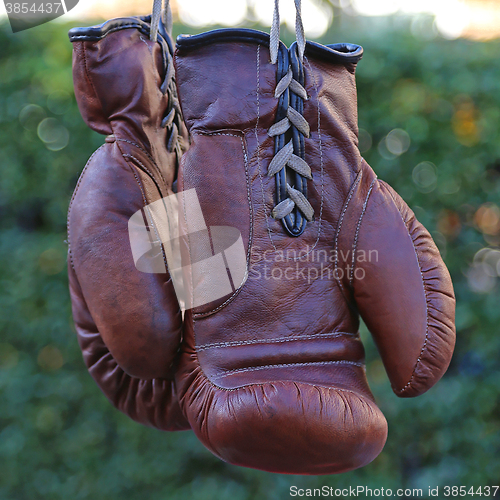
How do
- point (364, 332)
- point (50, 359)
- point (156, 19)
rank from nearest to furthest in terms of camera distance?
point (156, 19), point (364, 332), point (50, 359)

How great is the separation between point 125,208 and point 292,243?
36 centimetres

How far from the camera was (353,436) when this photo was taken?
39.4 inches

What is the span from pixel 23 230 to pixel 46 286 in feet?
0.99

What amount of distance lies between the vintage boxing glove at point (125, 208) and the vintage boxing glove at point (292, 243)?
0.28 feet

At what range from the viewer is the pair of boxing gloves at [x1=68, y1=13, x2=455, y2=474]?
1080 millimetres

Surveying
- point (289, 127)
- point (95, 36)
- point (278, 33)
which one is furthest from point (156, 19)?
point (289, 127)

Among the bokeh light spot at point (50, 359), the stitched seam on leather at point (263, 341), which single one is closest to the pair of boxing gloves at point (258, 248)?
the stitched seam on leather at point (263, 341)

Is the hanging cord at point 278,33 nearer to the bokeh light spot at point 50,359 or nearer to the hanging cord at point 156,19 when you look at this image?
the hanging cord at point 156,19

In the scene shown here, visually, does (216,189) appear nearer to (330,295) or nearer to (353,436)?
(330,295)

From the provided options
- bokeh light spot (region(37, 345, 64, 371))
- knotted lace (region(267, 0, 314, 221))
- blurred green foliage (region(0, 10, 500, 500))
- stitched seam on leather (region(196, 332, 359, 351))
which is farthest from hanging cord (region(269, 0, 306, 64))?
bokeh light spot (region(37, 345, 64, 371))

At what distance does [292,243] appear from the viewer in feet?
3.62

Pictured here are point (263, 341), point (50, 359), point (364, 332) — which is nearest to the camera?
point (263, 341)

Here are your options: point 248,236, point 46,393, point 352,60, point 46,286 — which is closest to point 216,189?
point 248,236

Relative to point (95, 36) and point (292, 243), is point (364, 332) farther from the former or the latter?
point (95, 36)
